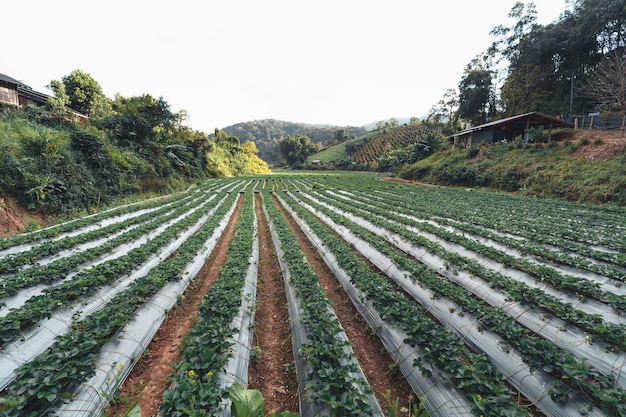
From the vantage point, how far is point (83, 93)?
26000 millimetres

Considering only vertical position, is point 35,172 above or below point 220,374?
above

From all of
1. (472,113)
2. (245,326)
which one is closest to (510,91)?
(472,113)

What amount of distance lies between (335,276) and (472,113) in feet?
171

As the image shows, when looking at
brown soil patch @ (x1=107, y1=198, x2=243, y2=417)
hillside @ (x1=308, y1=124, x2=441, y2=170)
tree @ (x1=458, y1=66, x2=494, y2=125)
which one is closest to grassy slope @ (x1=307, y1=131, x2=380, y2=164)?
hillside @ (x1=308, y1=124, x2=441, y2=170)

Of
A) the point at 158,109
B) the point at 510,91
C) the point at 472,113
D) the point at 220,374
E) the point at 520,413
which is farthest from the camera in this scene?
the point at 472,113

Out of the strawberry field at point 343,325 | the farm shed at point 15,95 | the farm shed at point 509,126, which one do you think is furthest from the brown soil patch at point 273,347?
the farm shed at point 509,126

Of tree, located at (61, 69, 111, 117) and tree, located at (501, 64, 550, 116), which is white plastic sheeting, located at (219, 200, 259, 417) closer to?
tree, located at (61, 69, 111, 117)

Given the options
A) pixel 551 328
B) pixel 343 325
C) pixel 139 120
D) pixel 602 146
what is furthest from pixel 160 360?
pixel 602 146

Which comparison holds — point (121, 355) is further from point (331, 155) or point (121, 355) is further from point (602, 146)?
point (331, 155)

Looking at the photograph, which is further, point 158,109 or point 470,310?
point 158,109

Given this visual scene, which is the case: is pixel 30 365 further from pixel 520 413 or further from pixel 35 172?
pixel 35 172

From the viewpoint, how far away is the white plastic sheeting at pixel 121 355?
8.41ft

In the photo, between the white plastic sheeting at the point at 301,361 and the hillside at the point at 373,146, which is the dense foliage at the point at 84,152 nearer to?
the white plastic sheeting at the point at 301,361

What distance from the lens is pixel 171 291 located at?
16.8 ft
